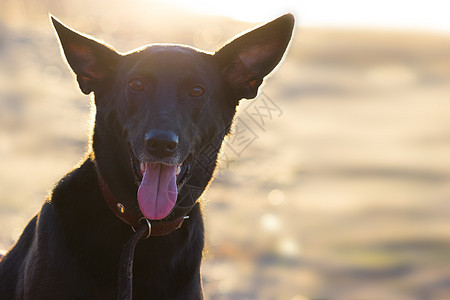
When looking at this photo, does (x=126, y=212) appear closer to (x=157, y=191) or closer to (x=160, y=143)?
(x=157, y=191)

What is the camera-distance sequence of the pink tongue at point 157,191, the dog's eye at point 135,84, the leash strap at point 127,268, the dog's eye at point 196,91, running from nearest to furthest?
the leash strap at point 127,268 < the pink tongue at point 157,191 < the dog's eye at point 135,84 < the dog's eye at point 196,91

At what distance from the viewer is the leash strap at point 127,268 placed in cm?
390

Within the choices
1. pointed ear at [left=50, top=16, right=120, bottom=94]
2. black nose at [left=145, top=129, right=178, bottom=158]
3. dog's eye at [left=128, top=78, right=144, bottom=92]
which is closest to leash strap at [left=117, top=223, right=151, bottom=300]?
black nose at [left=145, top=129, right=178, bottom=158]

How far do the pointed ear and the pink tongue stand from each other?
23.8 inches

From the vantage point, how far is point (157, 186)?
13.4 ft

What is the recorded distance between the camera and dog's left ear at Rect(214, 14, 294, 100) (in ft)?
14.5

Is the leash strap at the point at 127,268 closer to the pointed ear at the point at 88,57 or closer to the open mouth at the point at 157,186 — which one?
the open mouth at the point at 157,186

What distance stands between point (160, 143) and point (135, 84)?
409 mm

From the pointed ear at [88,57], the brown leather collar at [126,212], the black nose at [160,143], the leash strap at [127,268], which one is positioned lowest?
the leash strap at [127,268]

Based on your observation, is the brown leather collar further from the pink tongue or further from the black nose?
the black nose

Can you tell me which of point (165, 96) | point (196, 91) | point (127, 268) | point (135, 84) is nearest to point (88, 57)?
point (135, 84)

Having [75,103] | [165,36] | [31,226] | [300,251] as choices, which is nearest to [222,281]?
[300,251]

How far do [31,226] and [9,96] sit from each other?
454 inches

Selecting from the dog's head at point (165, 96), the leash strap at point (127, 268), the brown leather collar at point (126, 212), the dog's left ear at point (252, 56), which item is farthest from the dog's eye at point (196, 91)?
the leash strap at point (127, 268)
